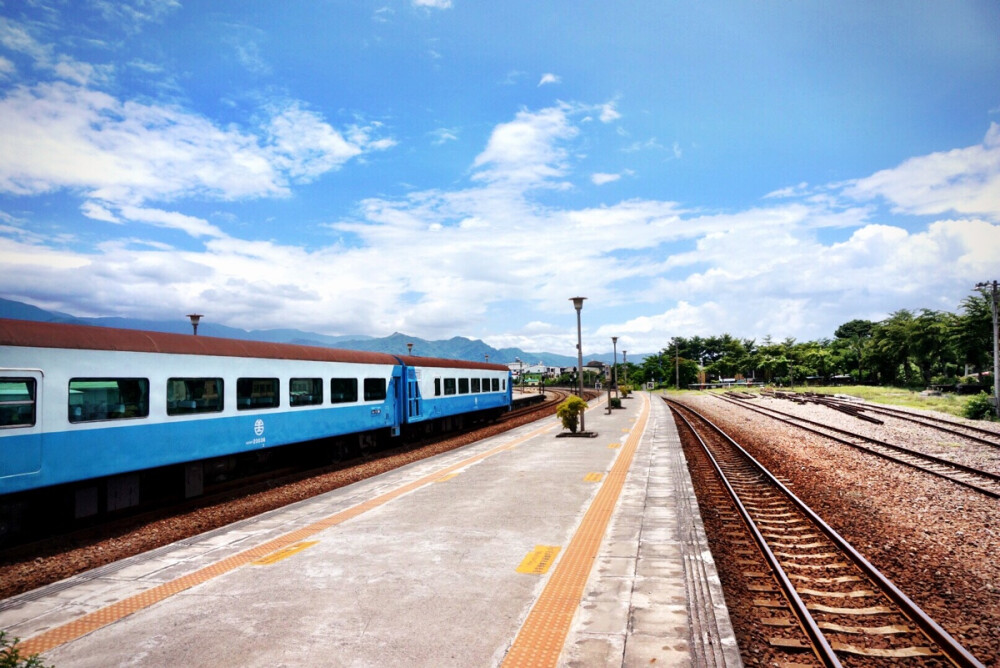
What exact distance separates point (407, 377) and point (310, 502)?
29.8ft

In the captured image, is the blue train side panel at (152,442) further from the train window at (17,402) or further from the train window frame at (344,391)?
the train window frame at (344,391)

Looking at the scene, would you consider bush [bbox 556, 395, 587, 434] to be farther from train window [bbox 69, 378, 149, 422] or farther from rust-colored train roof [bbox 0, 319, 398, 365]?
train window [bbox 69, 378, 149, 422]

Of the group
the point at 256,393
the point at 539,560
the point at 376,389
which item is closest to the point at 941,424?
the point at 376,389

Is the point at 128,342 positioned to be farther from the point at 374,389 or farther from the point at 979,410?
the point at 979,410

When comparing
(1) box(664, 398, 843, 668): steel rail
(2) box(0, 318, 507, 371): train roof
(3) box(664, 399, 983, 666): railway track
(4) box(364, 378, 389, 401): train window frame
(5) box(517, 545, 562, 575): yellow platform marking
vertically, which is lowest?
(3) box(664, 399, 983, 666): railway track

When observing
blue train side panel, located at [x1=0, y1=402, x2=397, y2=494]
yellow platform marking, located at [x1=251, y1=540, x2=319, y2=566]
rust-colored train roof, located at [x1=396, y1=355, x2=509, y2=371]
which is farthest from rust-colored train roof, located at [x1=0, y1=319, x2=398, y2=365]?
rust-colored train roof, located at [x1=396, y1=355, x2=509, y2=371]

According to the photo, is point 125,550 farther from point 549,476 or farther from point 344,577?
point 549,476

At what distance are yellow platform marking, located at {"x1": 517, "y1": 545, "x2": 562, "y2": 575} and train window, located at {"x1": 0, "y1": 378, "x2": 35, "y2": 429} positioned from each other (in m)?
7.10

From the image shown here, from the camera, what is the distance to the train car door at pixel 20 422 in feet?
25.8

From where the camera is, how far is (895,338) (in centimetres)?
5572

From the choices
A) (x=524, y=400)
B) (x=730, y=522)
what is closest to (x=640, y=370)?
(x=524, y=400)

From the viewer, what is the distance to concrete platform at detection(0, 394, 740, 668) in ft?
16.0

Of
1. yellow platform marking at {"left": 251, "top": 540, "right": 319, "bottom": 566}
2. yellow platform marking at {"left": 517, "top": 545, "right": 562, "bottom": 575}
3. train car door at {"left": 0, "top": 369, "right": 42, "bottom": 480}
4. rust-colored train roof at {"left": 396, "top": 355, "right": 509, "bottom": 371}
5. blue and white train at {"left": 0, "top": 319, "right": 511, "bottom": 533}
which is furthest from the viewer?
rust-colored train roof at {"left": 396, "top": 355, "right": 509, "bottom": 371}

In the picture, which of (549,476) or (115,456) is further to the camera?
(549,476)
